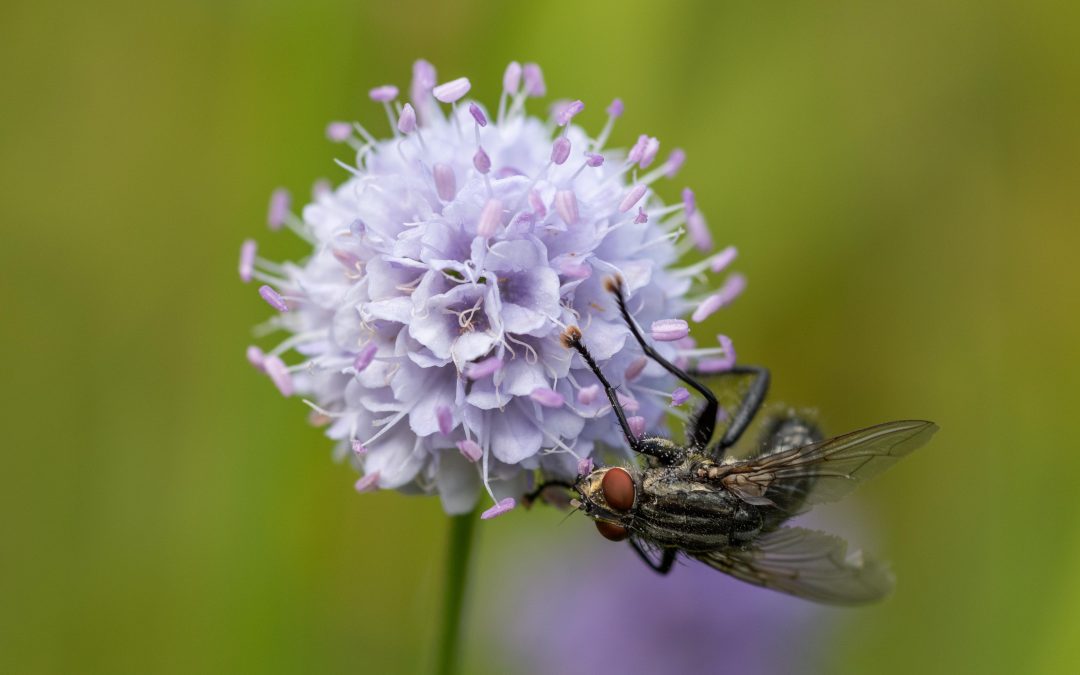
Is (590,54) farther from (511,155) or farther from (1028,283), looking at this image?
(1028,283)

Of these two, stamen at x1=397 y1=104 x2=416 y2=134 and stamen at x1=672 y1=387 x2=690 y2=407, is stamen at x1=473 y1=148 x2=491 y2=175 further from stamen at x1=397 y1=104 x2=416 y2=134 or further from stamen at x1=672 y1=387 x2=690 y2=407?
stamen at x1=672 y1=387 x2=690 y2=407

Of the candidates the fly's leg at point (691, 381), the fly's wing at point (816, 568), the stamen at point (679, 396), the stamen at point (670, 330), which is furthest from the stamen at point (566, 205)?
the fly's wing at point (816, 568)

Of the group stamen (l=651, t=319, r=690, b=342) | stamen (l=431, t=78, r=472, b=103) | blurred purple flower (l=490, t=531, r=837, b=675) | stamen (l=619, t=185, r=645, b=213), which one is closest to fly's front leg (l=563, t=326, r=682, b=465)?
stamen (l=651, t=319, r=690, b=342)

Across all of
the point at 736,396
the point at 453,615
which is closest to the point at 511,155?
the point at 736,396

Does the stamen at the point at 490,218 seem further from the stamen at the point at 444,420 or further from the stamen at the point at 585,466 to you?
the stamen at the point at 585,466

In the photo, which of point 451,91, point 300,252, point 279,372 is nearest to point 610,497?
point 279,372

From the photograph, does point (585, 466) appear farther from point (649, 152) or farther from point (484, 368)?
point (649, 152)
